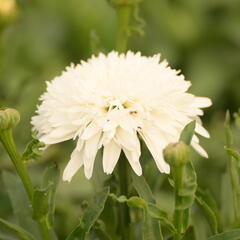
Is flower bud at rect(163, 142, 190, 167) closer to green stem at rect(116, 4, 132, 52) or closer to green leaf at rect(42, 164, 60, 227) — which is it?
green leaf at rect(42, 164, 60, 227)

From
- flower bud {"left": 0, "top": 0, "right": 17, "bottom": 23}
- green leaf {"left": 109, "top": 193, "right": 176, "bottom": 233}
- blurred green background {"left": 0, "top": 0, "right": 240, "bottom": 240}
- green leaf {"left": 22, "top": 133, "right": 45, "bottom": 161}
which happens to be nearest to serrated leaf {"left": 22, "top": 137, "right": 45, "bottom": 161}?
green leaf {"left": 22, "top": 133, "right": 45, "bottom": 161}

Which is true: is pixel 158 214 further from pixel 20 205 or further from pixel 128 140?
pixel 20 205

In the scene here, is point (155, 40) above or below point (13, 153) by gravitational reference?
above

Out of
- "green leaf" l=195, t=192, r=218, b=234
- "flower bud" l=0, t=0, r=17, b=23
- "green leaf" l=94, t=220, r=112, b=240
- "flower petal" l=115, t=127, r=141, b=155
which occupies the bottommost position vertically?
"green leaf" l=94, t=220, r=112, b=240

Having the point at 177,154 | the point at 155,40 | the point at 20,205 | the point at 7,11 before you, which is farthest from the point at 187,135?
the point at 155,40

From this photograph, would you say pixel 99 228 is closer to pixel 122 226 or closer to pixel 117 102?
pixel 122 226

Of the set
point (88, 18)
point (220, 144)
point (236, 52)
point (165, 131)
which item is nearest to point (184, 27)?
point (236, 52)
